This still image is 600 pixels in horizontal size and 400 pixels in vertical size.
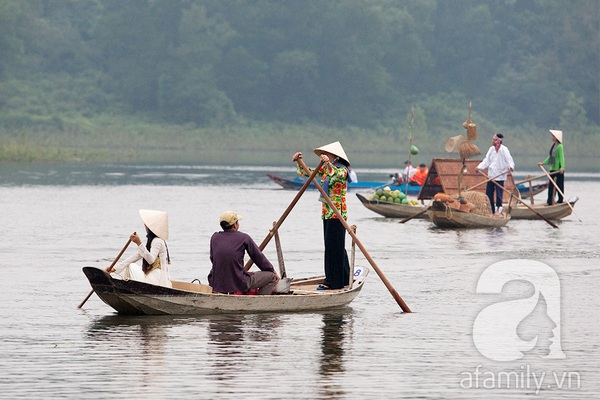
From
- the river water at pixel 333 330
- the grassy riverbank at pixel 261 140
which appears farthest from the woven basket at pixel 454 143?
the grassy riverbank at pixel 261 140

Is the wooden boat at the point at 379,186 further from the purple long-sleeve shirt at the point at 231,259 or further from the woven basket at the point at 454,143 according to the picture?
the purple long-sleeve shirt at the point at 231,259

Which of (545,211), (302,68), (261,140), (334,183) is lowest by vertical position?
(261,140)

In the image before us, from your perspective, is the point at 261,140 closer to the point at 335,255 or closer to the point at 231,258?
the point at 335,255

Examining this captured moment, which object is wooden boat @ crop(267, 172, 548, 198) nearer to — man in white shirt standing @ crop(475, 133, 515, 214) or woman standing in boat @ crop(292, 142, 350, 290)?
man in white shirt standing @ crop(475, 133, 515, 214)

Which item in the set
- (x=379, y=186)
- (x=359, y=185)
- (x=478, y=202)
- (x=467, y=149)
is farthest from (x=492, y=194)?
(x=359, y=185)

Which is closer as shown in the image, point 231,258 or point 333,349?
point 333,349

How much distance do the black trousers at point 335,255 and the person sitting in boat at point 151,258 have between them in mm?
1899

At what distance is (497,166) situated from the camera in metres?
25.1

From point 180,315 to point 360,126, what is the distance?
71653 millimetres

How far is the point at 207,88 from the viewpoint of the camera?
272 feet

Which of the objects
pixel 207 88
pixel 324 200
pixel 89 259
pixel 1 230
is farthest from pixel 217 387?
pixel 207 88

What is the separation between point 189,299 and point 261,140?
6670 centimetres

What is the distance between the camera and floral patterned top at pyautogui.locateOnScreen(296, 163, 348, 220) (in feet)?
45.9

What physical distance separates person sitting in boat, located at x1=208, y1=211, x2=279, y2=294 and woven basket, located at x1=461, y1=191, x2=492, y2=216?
11981 mm
